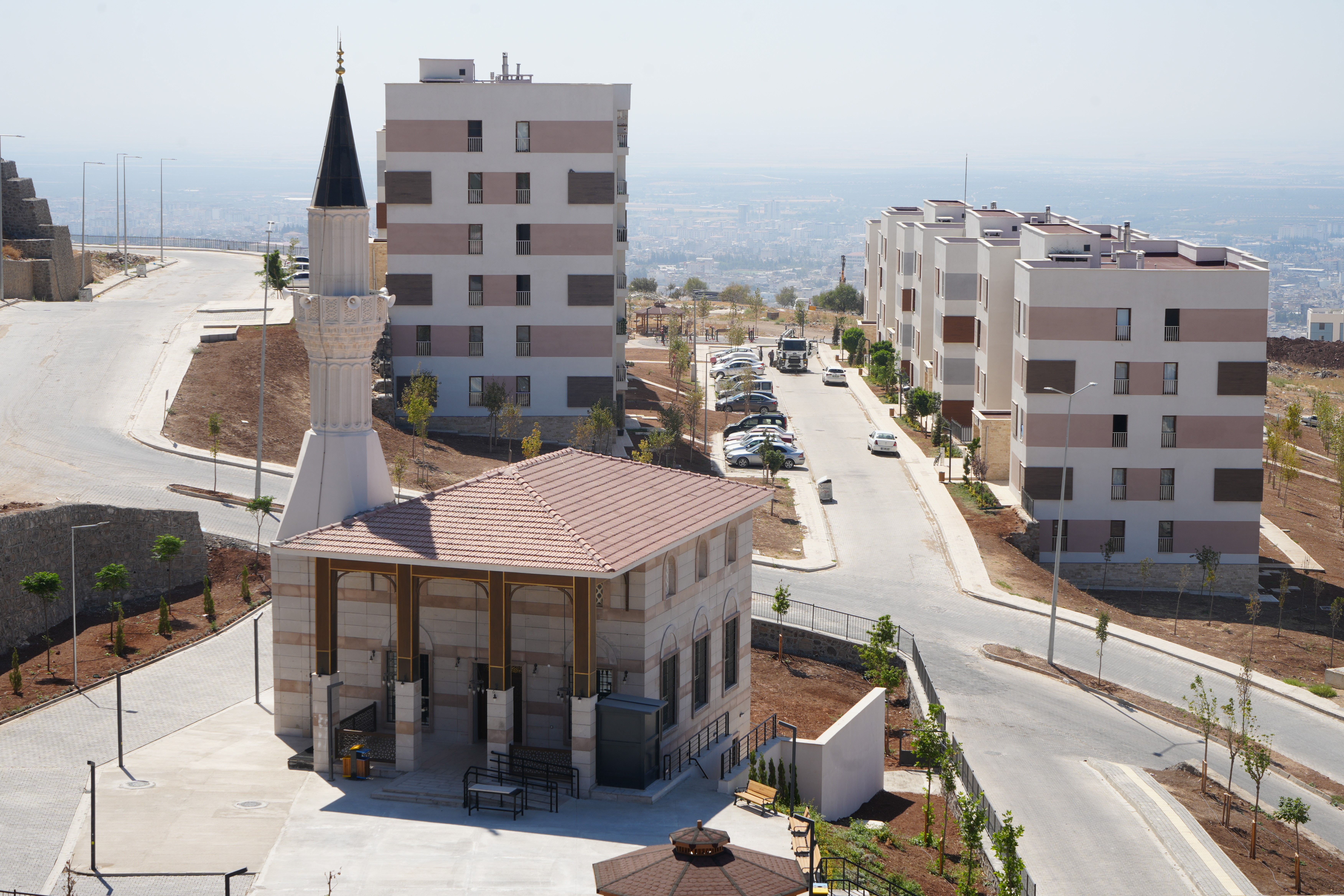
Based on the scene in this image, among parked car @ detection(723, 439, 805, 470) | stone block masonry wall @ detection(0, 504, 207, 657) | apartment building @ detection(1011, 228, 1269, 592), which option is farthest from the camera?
parked car @ detection(723, 439, 805, 470)

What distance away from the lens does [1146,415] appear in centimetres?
6172

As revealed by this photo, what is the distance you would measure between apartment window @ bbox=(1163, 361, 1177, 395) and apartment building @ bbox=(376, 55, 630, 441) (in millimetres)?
25679

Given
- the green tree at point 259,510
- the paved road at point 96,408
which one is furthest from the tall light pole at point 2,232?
the green tree at point 259,510

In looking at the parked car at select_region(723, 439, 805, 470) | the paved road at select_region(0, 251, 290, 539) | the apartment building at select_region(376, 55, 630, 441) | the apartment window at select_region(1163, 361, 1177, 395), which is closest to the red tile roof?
the paved road at select_region(0, 251, 290, 539)

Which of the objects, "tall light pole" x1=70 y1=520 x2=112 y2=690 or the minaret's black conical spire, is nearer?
the minaret's black conical spire

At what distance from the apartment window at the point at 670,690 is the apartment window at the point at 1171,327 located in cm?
3707

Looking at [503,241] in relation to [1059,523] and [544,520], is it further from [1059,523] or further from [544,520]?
[544,520]

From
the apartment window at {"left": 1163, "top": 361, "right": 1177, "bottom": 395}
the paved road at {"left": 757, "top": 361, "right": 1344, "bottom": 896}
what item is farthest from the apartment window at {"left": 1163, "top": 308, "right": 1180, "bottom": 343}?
the paved road at {"left": 757, "top": 361, "right": 1344, "bottom": 896}

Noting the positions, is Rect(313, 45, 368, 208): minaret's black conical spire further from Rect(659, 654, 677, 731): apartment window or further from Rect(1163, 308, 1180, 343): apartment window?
Rect(1163, 308, 1180, 343): apartment window

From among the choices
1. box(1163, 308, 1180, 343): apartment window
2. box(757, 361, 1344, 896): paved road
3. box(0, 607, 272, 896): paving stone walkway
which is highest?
box(1163, 308, 1180, 343): apartment window

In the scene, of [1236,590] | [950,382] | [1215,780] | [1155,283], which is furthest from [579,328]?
[1215,780]

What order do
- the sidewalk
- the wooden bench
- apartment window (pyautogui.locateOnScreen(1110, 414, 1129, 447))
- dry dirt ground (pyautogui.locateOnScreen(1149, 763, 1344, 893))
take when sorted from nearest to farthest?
1. the wooden bench
2. dry dirt ground (pyautogui.locateOnScreen(1149, 763, 1344, 893))
3. the sidewalk
4. apartment window (pyautogui.locateOnScreen(1110, 414, 1129, 447))

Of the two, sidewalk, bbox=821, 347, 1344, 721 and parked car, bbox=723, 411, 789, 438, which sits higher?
parked car, bbox=723, 411, 789, 438

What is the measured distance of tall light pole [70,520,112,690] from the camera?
37.0 m
